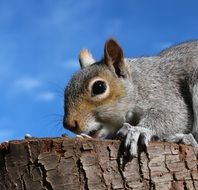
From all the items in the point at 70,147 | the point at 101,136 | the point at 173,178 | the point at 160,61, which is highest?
the point at 160,61

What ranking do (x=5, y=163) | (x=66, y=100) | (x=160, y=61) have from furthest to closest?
(x=160, y=61)
(x=66, y=100)
(x=5, y=163)

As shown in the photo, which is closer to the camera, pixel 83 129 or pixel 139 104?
pixel 83 129

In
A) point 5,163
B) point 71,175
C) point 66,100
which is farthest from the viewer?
point 66,100

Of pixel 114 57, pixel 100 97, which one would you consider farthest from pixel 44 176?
pixel 114 57

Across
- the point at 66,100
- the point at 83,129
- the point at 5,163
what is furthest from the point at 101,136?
the point at 5,163

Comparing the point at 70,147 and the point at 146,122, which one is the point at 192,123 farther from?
the point at 70,147

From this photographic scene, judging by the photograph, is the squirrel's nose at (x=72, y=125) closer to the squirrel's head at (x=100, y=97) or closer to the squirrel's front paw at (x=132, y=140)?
the squirrel's head at (x=100, y=97)

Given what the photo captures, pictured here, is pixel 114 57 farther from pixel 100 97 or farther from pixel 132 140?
pixel 132 140

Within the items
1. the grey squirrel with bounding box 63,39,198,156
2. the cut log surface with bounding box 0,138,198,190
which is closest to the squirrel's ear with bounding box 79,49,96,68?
the grey squirrel with bounding box 63,39,198,156
